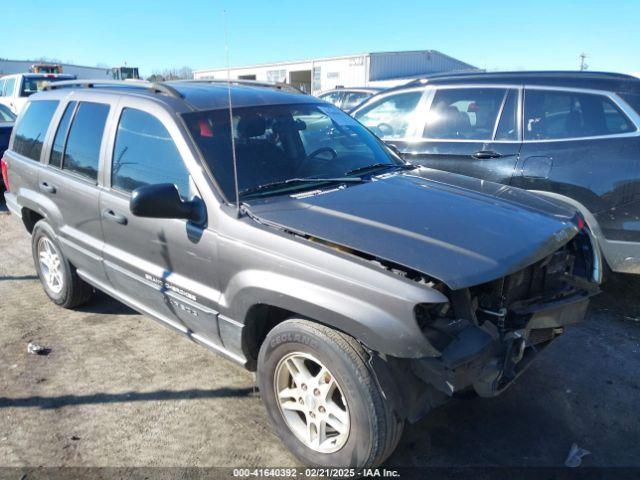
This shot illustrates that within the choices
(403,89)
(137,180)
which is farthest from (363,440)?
(403,89)

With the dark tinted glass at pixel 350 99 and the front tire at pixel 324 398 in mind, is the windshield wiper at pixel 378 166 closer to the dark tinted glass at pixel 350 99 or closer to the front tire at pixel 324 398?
the front tire at pixel 324 398

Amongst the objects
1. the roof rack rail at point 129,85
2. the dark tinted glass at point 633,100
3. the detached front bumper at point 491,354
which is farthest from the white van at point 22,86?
the detached front bumper at point 491,354

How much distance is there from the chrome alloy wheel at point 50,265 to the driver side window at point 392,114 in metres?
3.64

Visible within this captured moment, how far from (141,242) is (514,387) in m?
2.69

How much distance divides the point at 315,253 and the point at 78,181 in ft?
7.95

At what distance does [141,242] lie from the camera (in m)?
3.37

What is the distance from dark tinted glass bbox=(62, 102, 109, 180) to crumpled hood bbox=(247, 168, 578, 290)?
5.37 feet

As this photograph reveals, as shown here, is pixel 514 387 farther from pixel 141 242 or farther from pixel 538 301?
pixel 141 242

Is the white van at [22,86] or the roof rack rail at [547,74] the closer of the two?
the roof rack rail at [547,74]

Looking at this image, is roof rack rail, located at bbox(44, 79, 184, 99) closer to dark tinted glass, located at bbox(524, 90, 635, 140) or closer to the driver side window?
the driver side window

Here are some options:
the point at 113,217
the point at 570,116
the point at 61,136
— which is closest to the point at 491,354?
the point at 113,217

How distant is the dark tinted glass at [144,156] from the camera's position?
3170 millimetres

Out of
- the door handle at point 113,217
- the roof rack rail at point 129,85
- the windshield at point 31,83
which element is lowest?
the door handle at point 113,217

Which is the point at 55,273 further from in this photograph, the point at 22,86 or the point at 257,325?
the point at 22,86
